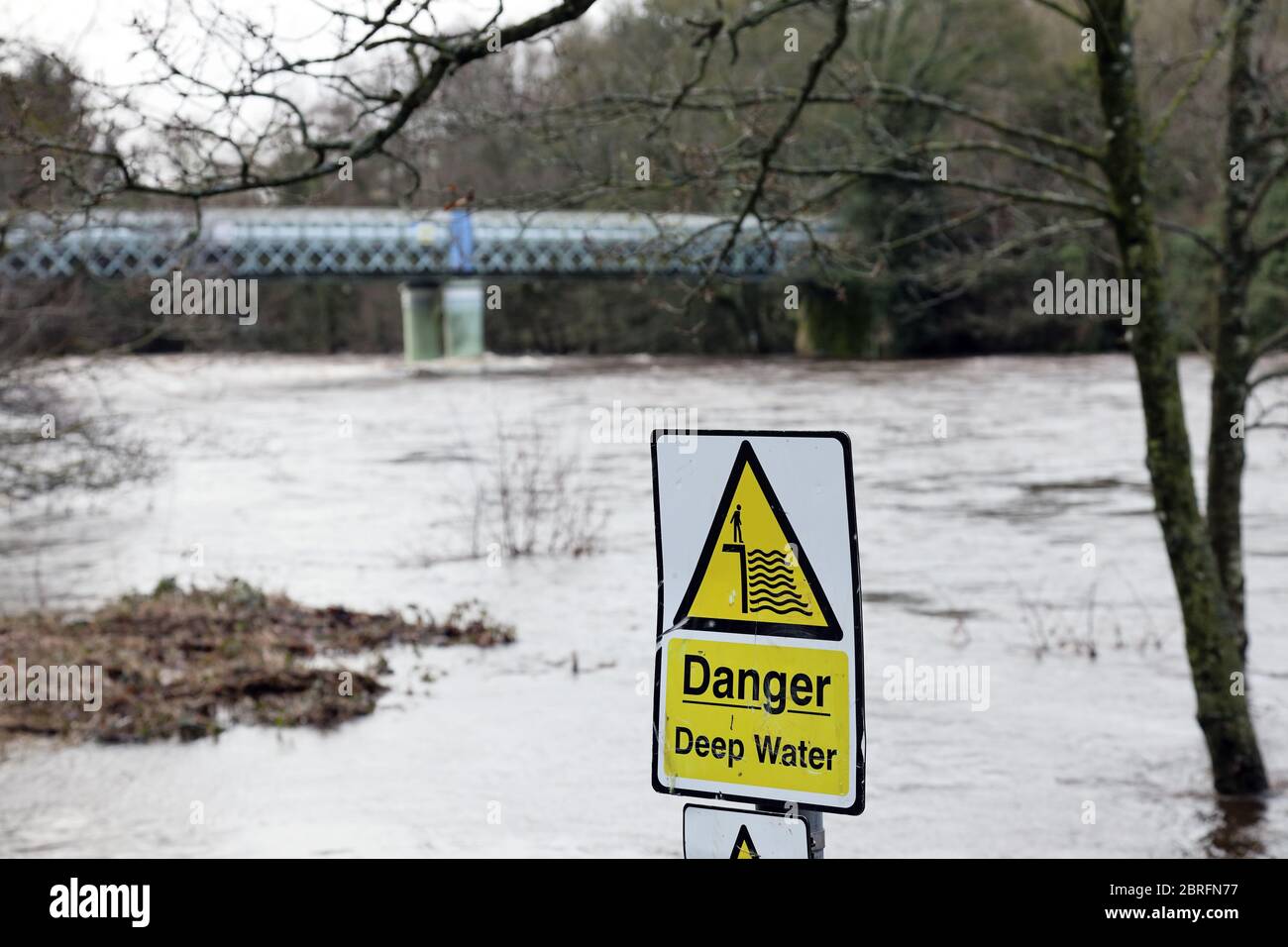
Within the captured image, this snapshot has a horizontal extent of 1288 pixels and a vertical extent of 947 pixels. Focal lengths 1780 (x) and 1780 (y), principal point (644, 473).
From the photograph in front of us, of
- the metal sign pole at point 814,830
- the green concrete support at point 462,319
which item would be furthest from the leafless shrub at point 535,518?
the green concrete support at point 462,319

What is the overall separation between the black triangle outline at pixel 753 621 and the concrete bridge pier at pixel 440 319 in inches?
2271

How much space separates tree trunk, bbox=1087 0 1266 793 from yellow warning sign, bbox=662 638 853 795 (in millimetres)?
5782

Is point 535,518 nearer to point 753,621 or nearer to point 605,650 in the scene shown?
point 605,650

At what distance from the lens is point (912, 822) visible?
10430 mm

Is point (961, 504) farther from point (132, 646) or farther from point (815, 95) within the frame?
point (815, 95)

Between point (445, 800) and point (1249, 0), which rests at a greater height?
point (1249, 0)

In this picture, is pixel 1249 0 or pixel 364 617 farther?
pixel 364 617

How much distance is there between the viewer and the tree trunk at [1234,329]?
33.1ft

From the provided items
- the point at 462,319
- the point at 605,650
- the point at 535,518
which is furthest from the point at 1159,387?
the point at 462,319

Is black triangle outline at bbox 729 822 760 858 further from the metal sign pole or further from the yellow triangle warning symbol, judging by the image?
the metal sign pole

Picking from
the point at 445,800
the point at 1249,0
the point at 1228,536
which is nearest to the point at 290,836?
the point at 445,800

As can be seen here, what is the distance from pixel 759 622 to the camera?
4.10 meters

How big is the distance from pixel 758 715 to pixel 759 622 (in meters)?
0.21

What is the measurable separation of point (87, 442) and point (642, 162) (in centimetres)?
660
